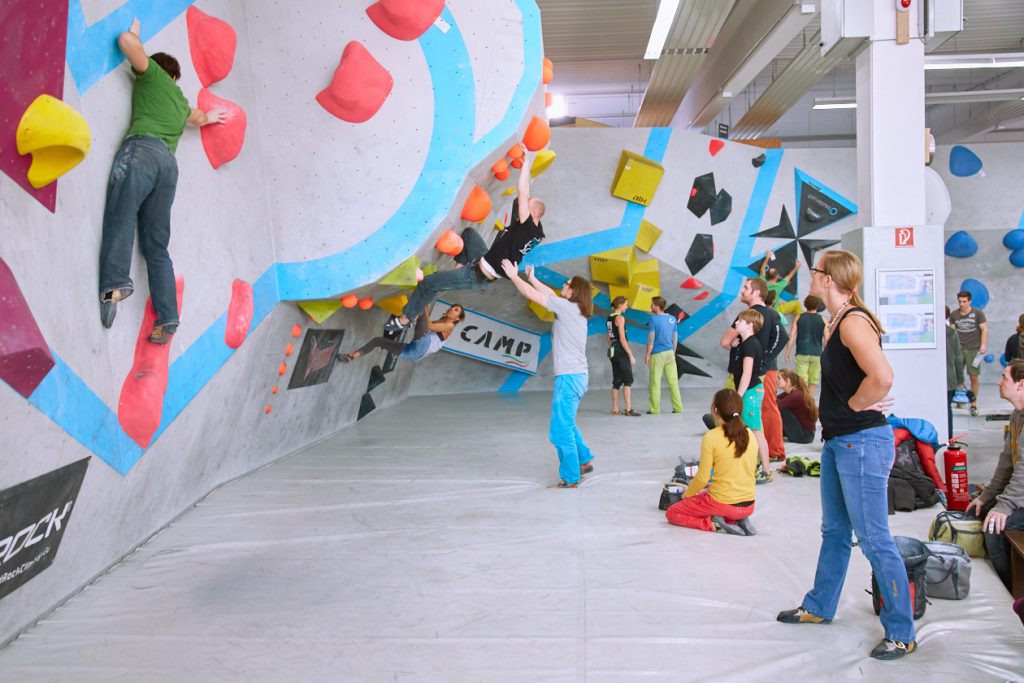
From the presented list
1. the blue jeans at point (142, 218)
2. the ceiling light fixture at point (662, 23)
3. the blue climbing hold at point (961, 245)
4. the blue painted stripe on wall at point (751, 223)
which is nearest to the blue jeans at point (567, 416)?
the blue jeans at point (142, 218)

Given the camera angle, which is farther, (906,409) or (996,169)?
(996,169)

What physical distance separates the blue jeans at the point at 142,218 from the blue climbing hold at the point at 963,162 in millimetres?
11969

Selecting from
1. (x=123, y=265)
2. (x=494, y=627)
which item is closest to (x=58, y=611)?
(x=123, y=265)

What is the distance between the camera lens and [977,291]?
12.4 m

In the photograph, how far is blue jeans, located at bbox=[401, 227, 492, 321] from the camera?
6.71 metres

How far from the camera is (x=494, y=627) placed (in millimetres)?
3145

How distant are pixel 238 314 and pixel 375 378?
444cm

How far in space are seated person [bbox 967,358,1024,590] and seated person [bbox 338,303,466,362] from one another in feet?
15.9

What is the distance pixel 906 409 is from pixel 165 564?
16.0 feet

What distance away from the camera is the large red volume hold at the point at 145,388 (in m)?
3.81

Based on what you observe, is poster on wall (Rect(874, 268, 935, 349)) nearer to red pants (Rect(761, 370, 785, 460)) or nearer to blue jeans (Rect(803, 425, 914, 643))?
red pants (Rect(761, 370, 785, 460))

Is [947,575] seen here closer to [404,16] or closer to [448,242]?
[448,242]

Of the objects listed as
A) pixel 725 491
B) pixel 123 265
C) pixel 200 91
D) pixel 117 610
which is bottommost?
pixel 117 610

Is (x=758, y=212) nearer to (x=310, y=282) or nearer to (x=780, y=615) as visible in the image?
(x=310, y=282)
